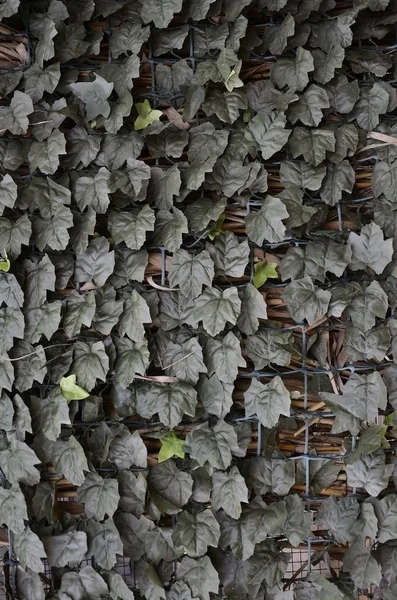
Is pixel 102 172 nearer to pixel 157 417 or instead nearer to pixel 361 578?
pixel 157 417

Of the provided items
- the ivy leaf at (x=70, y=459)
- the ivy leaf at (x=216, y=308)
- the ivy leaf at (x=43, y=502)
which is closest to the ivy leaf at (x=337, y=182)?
the ivy leaf at (x=216, y=308)

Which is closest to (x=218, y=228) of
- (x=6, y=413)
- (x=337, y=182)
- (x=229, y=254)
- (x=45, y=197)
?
(x=229, y=254)

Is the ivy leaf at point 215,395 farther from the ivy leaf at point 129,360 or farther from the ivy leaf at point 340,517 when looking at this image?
the ivy leaf at point 340,517

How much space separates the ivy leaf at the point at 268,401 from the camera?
1.30 m

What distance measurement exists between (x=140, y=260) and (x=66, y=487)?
1.72ft

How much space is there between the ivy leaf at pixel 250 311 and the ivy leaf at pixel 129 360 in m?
0.21

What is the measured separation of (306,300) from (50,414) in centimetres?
59

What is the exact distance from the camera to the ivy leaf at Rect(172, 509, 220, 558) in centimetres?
129

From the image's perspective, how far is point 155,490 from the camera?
1.33m

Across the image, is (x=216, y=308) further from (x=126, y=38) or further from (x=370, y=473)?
(x=126, y=38)

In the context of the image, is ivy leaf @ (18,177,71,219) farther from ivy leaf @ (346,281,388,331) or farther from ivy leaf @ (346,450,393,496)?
ivy leaf @ (346,450,393,496)

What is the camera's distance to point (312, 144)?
133 centimetres

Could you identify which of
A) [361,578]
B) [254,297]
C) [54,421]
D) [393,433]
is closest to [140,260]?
[254,297]

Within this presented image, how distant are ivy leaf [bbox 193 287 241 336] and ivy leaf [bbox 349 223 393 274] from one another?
261 millimetres
